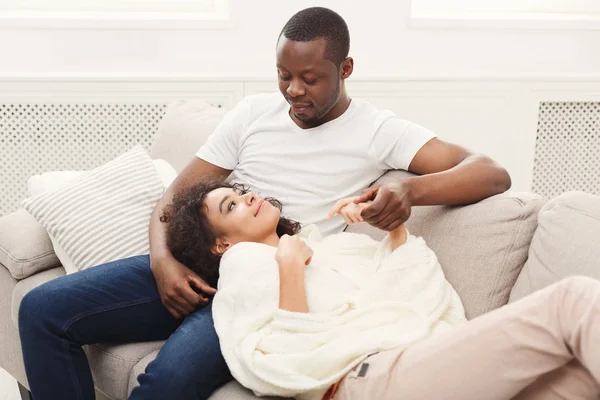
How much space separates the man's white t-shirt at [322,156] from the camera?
5.99ft

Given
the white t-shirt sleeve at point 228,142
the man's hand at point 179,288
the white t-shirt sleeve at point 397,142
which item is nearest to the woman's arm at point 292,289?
the man's hand at point 179,288

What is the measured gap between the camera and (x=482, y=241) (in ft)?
5.10

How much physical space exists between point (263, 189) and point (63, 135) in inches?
58.3

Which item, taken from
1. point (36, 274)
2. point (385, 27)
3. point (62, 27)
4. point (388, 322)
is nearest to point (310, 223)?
point (388, 322)

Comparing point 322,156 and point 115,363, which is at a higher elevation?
point 322,156

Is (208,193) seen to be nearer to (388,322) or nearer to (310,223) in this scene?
(310,223)

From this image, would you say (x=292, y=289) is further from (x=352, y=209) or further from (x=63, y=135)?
(x=63, y=135)

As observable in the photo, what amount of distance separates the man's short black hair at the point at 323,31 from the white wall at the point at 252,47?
1144 mm

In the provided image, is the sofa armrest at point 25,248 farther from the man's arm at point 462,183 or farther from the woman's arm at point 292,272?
the man's arm at point 462,183

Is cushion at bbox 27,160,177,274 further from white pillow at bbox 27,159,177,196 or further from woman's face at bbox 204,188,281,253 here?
woman's face at bbox 204,188,281,253

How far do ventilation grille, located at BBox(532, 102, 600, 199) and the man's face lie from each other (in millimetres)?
1668

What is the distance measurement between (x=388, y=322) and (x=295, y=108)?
689 mm

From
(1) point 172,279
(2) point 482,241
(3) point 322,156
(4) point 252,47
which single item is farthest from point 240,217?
(4) point 252,47

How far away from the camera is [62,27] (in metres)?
3.01
